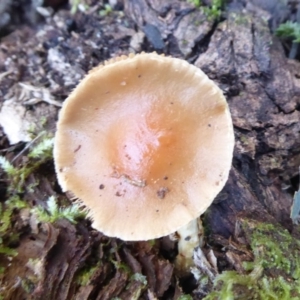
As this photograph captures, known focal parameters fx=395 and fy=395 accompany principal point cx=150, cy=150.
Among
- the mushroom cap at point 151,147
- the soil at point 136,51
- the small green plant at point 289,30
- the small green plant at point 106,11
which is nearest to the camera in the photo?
the mushroom cap at point 151,147

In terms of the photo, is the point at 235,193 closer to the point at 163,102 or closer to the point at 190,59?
the point at 163,102

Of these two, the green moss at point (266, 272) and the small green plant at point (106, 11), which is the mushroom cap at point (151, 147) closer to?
the green moss at point (266, 272)

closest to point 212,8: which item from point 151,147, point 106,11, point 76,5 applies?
point 106,11

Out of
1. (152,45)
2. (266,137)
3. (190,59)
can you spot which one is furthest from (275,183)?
(152,45)

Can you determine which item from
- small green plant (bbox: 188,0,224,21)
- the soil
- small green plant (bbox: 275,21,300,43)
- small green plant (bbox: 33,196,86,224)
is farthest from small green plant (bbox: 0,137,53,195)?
small green plant (bbox: 275,21,300,43)

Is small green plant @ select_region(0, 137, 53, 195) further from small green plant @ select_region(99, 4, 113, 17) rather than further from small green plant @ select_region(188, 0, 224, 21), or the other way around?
small green plant @ select_region(188, 0, 224, 21)

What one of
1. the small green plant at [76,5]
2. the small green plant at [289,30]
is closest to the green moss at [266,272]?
the small green plant at [289,30]
